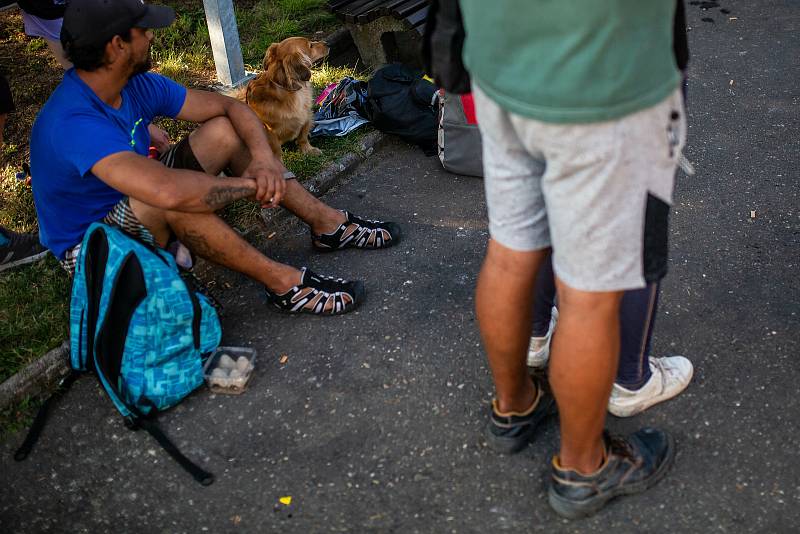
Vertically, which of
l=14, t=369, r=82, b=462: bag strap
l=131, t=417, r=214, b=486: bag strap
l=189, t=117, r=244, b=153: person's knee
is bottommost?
l=14, t=369, r=82, b=462: bag strap

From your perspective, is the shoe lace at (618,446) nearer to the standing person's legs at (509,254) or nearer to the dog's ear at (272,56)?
the standing person's legs at (509,254)

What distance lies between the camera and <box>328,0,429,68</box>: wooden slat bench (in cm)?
506

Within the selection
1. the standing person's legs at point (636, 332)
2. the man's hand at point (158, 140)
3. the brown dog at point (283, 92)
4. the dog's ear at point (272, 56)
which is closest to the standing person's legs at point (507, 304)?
the standing person's legs at point (636, 332)

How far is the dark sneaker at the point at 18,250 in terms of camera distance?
3.53 meters

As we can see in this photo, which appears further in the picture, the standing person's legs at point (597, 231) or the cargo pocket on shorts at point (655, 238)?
the cargo pocket on shorts at point (655, 238)

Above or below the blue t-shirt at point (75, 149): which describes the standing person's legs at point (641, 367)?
below

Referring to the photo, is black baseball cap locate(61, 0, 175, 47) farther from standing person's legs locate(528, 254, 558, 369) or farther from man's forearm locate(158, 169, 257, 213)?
standing person's legs locate(528, 254, 558, 369)

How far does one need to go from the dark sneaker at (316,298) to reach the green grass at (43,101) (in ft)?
2.52

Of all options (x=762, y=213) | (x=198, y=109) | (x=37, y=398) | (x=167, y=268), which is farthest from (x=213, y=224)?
(x=762, y=213)

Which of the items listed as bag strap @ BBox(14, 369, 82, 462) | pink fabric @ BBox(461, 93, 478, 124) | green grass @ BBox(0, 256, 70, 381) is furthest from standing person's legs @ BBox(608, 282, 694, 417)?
green grass @ BBox(0, 256, 70, 381)

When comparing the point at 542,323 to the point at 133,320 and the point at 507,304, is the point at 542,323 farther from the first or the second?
the point at 133,320

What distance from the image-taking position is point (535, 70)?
1542 millimetres

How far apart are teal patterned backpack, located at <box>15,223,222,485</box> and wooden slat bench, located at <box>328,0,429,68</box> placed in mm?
2905

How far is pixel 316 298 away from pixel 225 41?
2.42 meters
